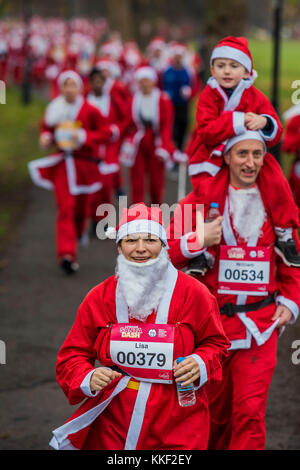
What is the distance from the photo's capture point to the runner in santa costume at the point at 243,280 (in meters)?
5.00

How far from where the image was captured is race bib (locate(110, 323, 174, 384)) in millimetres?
4145

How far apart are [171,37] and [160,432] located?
8044 cm

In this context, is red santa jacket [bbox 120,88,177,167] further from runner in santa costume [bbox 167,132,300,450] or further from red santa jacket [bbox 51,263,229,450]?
red santa jacket [bbox 51,263,229,450]

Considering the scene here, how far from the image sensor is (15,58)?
130 ft

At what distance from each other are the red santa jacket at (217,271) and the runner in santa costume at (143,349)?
0.74 metres

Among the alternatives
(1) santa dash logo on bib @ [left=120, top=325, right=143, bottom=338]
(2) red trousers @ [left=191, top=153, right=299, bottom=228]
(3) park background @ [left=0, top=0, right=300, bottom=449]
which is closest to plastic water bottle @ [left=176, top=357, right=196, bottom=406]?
(1) santa dash logo on bib @ [left=120, top=325, right=143, bottom=338]

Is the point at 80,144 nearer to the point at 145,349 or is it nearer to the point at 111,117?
the point at 111,117

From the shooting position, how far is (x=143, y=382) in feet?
13.9

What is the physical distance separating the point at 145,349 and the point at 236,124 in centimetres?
152

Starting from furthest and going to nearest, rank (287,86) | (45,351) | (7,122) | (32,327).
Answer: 1. (287,86)
2. (7,122)
3. (32,327)
4. (45,351)

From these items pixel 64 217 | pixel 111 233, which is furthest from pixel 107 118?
pixel 111 233

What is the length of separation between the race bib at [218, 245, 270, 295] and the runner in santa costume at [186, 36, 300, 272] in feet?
0.46
